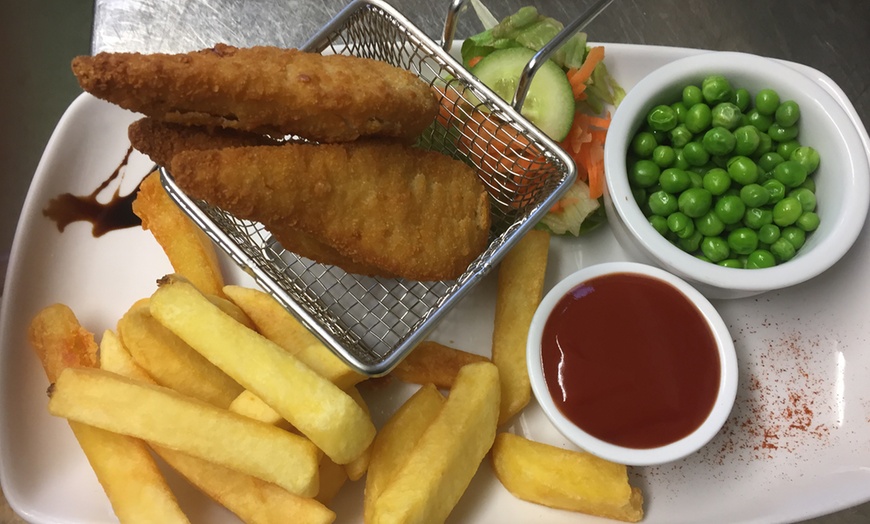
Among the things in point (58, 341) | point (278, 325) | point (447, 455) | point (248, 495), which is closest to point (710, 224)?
point (447, 455)

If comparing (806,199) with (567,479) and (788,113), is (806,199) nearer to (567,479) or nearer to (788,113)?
(788,113)

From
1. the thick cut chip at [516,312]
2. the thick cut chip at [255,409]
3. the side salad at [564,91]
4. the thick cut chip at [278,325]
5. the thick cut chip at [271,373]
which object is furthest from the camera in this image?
the side salad at [564,91]

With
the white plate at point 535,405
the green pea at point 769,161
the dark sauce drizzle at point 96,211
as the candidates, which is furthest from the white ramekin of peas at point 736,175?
the dark sauce drizzle at point 96,211

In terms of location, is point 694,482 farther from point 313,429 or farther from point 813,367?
point 313,429

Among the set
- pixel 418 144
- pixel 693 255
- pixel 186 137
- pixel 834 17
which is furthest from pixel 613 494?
pixel 834 17

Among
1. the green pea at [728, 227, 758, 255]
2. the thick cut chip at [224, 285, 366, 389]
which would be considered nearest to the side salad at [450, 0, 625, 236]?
the green pea at [728, 227, 758, 255]

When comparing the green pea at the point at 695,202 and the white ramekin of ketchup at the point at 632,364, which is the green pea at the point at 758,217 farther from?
the white ramekin of ketchup at the point at 632,364

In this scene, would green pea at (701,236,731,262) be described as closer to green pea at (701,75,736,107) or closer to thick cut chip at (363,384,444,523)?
green pea at (701,75,736,107)
